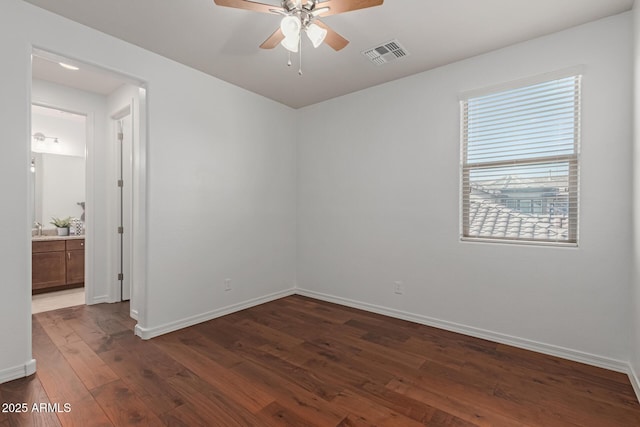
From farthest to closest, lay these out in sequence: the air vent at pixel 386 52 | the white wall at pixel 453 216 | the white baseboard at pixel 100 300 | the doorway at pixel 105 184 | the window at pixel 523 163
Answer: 1. the white baseboard at pixel 100 300
2. the doorway at pixel 105 184
3. the air vent at pixel 386 52
4. the window at pixel 523 163
5. the white wall at pixel 453 216

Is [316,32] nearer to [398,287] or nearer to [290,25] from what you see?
[290,25]

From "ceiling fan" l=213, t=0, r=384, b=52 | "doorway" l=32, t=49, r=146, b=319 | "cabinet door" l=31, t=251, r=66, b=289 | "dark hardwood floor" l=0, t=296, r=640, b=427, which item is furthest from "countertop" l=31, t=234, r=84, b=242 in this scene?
"ceiling fan" l=213, t=0, r=384, b=52

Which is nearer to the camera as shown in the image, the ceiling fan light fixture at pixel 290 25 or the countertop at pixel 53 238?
the ceiling fan light fixture at pixel 290 25

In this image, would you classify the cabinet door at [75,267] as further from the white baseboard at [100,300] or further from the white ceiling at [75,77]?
the white ceiling at [75,77]

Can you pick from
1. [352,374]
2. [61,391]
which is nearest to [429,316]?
[352,374]

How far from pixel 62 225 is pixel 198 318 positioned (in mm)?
3366

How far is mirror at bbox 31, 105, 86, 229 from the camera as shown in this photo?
16.0ft

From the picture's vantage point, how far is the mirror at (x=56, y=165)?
4.87m

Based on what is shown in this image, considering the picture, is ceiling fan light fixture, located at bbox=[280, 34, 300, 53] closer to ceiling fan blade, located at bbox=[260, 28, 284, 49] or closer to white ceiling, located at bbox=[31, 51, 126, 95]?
ceiling fan blade, located at bbox=[260, 28, 284, 49]

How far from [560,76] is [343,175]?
7.77 feet

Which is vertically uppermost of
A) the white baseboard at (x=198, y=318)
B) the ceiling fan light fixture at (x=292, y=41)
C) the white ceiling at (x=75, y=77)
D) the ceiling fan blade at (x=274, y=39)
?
the white ceiling at (x=75, y=77)

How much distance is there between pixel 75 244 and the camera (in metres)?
4.79

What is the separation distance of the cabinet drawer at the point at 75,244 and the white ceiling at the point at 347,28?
3.55 m

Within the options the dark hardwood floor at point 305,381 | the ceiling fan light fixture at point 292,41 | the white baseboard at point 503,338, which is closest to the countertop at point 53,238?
the dark hardwood floor at point 305,381
